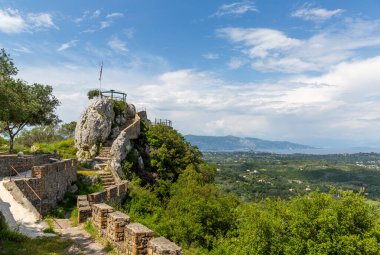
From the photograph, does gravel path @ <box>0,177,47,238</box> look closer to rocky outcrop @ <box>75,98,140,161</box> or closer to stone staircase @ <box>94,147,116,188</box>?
stone staircase @ <box>94,147,116,188</box>

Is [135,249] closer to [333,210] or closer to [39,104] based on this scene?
[333,210]

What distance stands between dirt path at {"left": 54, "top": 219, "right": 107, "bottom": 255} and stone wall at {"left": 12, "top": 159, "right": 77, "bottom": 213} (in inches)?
100.0

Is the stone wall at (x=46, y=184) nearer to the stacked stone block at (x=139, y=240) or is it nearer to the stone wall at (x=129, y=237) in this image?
the stone wall at (x=129, y=237)

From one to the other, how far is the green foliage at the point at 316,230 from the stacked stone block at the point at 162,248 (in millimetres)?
12569

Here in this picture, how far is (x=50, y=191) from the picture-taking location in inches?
696

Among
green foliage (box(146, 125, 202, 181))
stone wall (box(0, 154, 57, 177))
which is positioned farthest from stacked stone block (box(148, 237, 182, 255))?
green foliage (box(146, 125, 202, 181))

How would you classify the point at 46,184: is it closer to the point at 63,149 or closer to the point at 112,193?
the point at 112,193

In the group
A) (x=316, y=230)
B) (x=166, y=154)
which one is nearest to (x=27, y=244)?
(x=316, y=230)

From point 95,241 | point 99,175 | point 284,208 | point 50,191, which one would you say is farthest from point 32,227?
point 284,208

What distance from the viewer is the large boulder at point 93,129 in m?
33.8

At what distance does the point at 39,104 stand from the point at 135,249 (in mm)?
27276

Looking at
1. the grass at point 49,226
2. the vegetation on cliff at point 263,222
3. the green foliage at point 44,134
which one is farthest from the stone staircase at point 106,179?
the green foliage at point 44,134

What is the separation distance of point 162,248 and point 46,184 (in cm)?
1228

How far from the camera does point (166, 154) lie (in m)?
38.2
